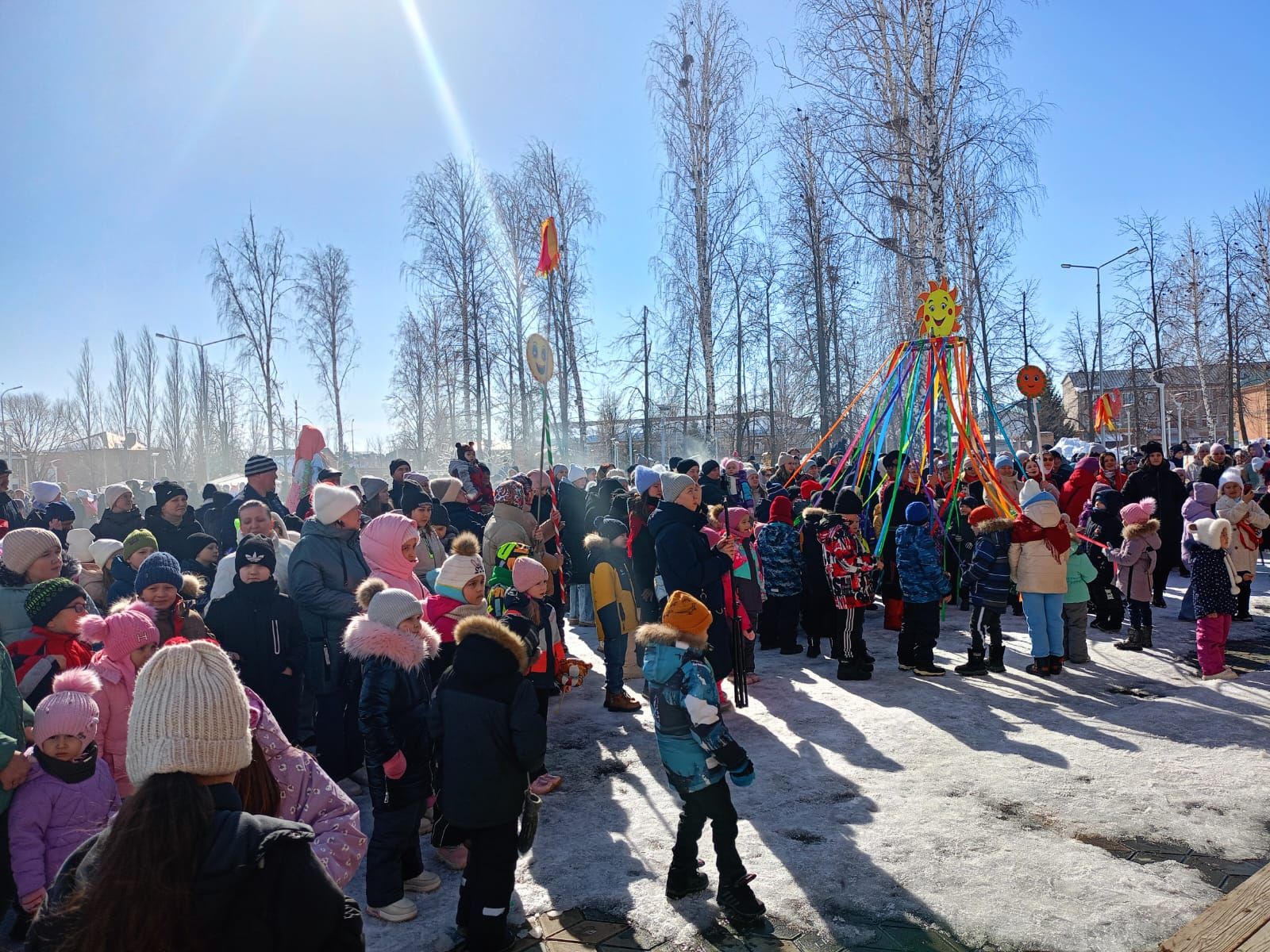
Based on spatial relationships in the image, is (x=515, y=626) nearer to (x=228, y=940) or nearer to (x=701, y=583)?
(x=701, y=583)

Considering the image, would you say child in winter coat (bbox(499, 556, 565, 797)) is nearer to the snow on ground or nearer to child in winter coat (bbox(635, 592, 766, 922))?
the snow on ground

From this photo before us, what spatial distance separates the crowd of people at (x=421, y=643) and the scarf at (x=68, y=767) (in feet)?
0.05

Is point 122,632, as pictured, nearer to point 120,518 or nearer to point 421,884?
point 421,884

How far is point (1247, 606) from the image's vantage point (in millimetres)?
9953

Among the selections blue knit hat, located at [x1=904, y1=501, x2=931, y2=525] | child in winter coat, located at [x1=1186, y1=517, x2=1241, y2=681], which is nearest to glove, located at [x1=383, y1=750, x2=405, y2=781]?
blue knit hat, located at [x1=904, y1=501, x2=931, y2=525]

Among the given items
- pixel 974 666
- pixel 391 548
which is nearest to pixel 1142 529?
pixel 974 666

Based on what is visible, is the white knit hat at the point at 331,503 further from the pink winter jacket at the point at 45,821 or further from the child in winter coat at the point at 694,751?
the child in winter coat at the point at 694,751

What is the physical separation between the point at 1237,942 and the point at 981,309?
27746mm

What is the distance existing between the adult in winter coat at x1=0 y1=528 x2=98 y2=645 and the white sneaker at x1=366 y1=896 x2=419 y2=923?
7.93 ft

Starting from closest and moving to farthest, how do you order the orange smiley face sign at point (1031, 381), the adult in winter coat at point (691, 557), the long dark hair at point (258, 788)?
the long dark hair at point (258, 788), the adult in winter coat at point (691, 557), the orange smiley face sign at point (1031, 381)

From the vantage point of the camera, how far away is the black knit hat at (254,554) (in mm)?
5133

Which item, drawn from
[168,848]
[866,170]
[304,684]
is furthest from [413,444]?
[168,848]

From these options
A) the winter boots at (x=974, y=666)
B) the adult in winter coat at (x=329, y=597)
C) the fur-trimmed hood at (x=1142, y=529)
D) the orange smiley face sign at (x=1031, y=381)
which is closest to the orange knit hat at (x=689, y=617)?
the adult in winter coat at (x=329, y=597)

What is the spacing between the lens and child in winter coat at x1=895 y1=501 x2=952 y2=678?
7.70 metres
